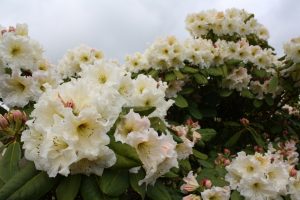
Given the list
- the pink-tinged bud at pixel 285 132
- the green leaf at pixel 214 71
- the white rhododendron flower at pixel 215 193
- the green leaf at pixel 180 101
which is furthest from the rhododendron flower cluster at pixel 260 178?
the pink-tinged bud at pixel 285 132

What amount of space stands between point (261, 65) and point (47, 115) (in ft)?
11.1

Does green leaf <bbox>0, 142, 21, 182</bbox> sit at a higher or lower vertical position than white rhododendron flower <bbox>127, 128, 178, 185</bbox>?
lower

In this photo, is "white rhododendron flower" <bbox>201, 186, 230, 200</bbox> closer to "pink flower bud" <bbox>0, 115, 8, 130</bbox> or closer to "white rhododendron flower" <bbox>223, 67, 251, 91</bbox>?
"pink flower bud" <bbox>0, 115, 8, 130</bbox>

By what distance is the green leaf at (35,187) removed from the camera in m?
1.65

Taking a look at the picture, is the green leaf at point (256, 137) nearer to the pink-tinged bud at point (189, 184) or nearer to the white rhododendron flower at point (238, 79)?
the white rhododendron flower at point (238, 79)

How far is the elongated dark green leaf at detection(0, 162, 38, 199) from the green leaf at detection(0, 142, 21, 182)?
0.08 m

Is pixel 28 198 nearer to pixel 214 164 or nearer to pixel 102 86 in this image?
pixel 102 86

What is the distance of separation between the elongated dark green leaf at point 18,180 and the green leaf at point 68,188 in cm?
11

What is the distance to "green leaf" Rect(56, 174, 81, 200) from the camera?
5.43 ft

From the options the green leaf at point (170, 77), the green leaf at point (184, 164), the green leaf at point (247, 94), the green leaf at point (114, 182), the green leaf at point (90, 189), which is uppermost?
the green leaf at point (247, 94)

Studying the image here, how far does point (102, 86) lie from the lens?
1909mm

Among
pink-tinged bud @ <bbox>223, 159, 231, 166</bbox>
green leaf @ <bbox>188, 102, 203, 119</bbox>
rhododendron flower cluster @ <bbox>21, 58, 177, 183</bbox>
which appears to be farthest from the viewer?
green leaf @ <bbox>188, 102, 203, 119</bbox>

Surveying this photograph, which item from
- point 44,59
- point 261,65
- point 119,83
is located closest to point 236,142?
point 261,65

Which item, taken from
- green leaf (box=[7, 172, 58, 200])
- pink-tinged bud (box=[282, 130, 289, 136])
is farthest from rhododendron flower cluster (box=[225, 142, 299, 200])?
pink-tinged bud (box=[282, 130, 289, 136])
